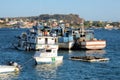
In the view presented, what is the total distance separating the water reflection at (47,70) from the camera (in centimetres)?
5678

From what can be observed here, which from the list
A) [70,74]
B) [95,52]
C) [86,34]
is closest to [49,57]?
[70,74]

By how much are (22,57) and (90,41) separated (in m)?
20.6

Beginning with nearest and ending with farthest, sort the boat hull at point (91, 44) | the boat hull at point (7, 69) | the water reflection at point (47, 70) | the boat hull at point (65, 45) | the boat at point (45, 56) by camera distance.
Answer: the water reflection at point (47, 70), the boat hull at point (7, 69), the boat at point (45, 56), the boat hull at point (91, 44), the boat hull at point (65, 45)

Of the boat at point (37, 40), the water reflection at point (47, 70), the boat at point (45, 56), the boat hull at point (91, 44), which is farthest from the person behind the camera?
the boat hull at point (91, 44)

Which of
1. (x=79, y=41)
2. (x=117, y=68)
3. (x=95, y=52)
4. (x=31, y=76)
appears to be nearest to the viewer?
(x=31, y=76)

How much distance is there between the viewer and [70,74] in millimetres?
59125

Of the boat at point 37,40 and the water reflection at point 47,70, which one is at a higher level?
the boat at point 37,40

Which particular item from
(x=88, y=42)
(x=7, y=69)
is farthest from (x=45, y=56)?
(x=88, y=42)

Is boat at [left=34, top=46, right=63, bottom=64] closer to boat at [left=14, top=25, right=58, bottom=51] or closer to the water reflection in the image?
the water reflection

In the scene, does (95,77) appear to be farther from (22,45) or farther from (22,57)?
(22,45)

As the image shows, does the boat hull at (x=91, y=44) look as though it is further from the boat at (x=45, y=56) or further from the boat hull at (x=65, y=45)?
the boat at (x=45, y=56)

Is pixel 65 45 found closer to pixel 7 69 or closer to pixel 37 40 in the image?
pixel 37 40

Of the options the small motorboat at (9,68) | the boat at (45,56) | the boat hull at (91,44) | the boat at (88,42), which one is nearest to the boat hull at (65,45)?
the boat at (88,42)

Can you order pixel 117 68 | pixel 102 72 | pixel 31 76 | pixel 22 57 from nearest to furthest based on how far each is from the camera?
pixel 31 76 < pixel 102 72 < pixel 117 68 < pixel 22 57
